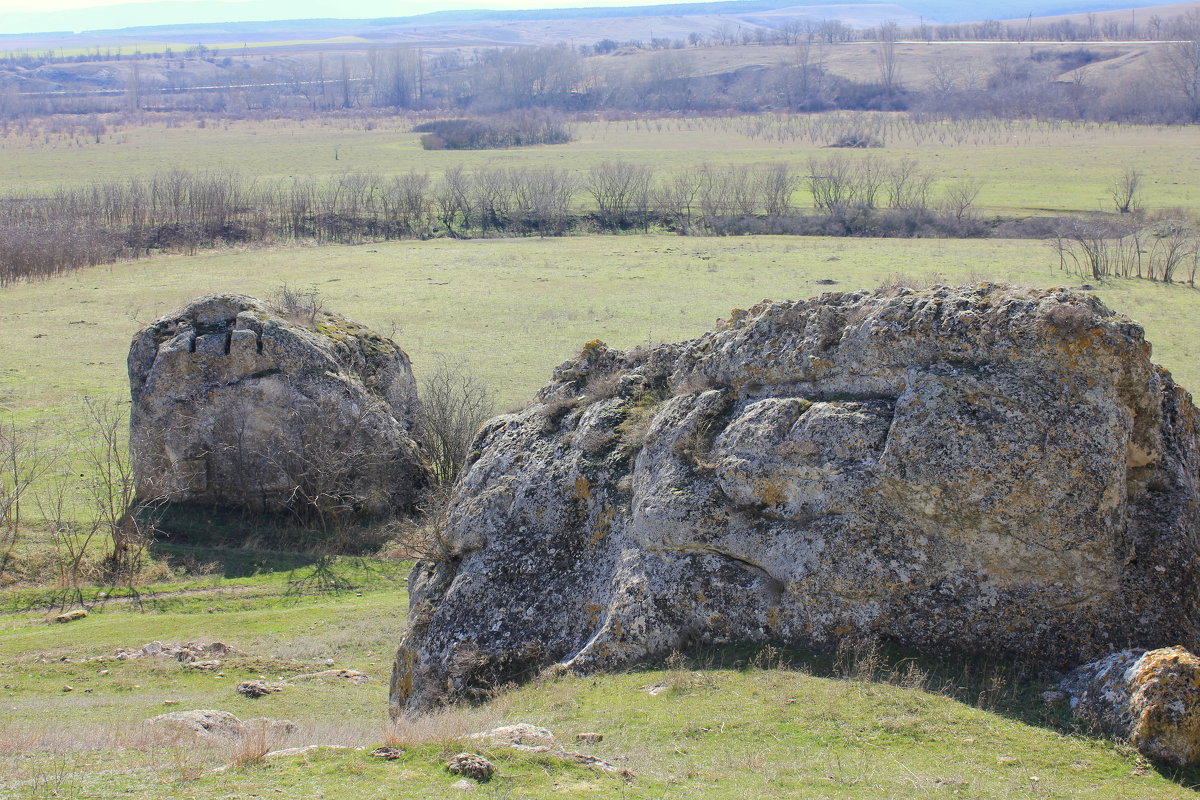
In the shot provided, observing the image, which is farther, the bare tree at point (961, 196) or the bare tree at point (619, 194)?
the bare tree at point (619, 194)

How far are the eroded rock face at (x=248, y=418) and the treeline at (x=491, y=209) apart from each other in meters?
43.7

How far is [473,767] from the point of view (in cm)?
862

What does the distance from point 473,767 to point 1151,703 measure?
5.75 meters

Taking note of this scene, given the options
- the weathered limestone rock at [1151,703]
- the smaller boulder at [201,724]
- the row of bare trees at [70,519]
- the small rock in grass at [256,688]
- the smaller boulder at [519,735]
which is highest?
the weathered limestone rock at [1151,703]

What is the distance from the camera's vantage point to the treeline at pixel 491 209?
72.6 m

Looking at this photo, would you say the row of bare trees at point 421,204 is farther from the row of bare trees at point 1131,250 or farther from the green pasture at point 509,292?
the row of bare trees at point 1131,250

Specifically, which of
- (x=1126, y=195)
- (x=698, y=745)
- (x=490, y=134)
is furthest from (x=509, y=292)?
(x=490, y=134)

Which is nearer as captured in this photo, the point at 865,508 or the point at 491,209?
the point at 865,508

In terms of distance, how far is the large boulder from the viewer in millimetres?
10781

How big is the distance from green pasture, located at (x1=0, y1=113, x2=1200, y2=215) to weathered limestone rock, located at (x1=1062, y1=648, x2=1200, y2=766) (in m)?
73.8

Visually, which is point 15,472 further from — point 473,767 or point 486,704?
point 473,767

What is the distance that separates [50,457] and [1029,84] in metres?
186

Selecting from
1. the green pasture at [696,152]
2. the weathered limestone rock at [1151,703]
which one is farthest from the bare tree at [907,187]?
the weathered limestone rock at [1151,703]

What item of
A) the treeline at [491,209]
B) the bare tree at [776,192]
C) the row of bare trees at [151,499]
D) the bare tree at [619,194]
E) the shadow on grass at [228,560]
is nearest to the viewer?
the row of bare trees at [151,499]
